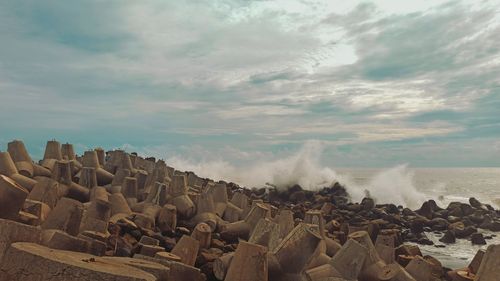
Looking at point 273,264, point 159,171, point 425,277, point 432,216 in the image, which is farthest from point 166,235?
point 432,216

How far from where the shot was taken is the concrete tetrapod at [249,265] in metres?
5.13

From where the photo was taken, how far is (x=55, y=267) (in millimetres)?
3771

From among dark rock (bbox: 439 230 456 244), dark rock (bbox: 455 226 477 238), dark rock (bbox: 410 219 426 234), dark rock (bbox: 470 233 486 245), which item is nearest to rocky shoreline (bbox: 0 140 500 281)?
dark rock (bbox: 439 230 456 244)

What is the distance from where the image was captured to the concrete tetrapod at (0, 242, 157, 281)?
12.2 feet

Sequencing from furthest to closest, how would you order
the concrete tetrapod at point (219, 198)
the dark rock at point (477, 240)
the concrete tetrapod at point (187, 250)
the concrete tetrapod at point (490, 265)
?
1. the dark rock at point (477, 240)
2. the concrete tetrapod at point (219, 198)
3. the concrete tetrapod at point (187, 250)
4. the concrete tetrapod at point (490, 265)

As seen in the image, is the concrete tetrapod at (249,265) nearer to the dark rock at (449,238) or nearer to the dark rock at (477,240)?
the dark rock at (449,238)

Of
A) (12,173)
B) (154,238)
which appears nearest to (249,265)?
(154,238)

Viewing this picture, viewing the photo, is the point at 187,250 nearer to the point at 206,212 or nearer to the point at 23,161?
the point at 206,212

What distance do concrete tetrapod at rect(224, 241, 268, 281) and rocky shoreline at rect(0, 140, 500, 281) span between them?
0.01 m

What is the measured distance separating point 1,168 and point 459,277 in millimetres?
7526

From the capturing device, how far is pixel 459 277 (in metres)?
7.09

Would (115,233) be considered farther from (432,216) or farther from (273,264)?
(432,216)

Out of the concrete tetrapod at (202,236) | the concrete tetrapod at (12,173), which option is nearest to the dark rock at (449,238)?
the concrete tetrapod at (202,236)

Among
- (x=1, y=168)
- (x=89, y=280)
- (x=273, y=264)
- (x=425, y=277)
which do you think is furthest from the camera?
(x=1, y=168)
